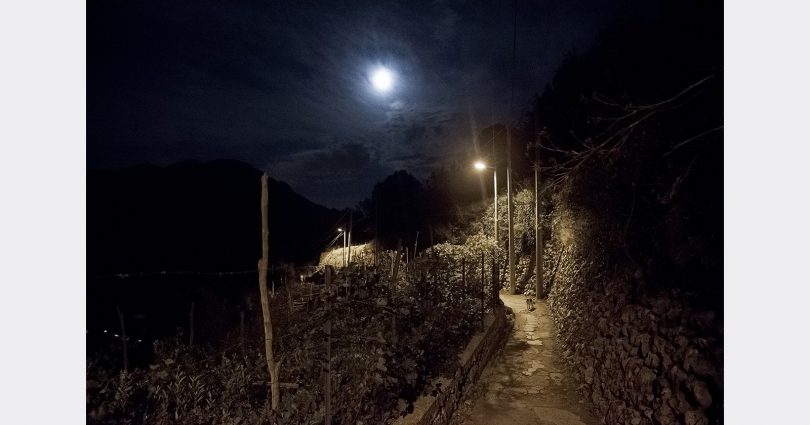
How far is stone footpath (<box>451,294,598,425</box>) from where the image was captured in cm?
664

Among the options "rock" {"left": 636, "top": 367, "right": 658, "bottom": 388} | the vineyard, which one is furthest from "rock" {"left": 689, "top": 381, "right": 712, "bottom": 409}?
the vineyard

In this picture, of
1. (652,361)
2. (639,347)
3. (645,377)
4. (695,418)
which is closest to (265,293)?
(695,418)

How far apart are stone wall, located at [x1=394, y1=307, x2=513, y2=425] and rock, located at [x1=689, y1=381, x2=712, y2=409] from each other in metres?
3.15

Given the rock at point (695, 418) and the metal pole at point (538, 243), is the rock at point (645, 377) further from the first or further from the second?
the metal pole at point (538, 243)

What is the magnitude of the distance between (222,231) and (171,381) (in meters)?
34.8

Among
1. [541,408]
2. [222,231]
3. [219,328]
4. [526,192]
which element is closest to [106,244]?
[222,231]

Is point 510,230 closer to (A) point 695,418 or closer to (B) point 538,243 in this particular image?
(B) point 538,243

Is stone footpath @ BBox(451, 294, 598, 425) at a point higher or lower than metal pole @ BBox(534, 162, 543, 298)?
lower

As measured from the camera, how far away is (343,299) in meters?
5.79

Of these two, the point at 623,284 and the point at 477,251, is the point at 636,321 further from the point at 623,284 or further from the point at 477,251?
the point at 477,251

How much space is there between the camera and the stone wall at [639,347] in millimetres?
4652

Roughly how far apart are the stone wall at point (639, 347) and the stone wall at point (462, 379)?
1.65 meters

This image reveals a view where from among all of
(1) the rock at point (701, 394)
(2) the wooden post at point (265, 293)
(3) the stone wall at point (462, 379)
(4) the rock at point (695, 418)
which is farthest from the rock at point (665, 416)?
(2) the wooden post at point (265, 293)

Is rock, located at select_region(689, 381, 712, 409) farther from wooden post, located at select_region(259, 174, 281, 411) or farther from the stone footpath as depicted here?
wooden post, located at select_region(259, 174, 281, 411)
